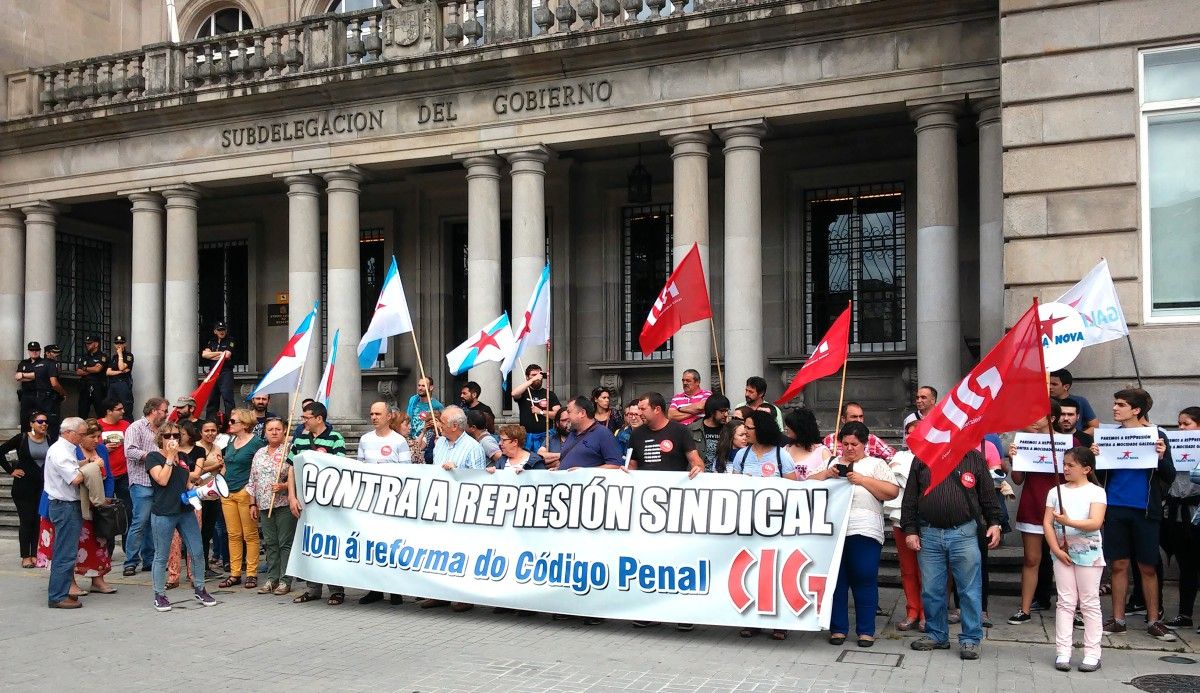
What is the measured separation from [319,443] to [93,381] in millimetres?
9885

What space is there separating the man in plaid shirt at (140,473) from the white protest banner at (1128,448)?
916 cm

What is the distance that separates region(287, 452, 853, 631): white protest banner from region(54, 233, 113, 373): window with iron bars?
14.3 metres

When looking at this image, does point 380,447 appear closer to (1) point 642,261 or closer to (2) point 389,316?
(2) point 389,316

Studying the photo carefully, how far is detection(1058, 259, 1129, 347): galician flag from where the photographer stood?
10.3 meters

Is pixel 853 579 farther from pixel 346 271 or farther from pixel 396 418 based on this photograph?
pixel 346 271

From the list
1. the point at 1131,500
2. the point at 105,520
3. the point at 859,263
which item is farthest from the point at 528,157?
the point at 1131,500

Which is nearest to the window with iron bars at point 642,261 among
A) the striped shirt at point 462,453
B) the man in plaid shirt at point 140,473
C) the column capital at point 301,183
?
the column capital at point 301,183

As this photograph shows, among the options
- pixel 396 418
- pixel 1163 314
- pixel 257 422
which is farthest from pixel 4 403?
pixel 1163 314

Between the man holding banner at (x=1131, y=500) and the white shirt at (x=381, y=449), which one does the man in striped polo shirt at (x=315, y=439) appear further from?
the man holding banner at (x=1131, y=500)

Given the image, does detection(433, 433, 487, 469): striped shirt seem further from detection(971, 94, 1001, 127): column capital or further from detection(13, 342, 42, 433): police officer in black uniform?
detection(13, 342, 42, 433): police officer in black uniform

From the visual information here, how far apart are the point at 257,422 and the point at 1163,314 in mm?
10079

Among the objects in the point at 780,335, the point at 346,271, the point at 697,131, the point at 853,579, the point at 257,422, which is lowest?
the point at 853,579

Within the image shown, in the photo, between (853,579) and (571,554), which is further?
(571,554)

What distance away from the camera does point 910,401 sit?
54.0 feet
